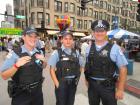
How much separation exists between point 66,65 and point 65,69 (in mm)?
73

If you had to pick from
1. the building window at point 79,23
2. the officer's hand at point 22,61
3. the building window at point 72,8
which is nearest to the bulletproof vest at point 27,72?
the officer's hand at point 22,61

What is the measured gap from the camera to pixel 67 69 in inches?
174

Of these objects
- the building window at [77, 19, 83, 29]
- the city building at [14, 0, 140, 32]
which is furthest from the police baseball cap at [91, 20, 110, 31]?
Answer: the building window at [77, 19, 83, 29]

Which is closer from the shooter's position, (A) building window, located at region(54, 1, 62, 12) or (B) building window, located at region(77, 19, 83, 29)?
(A) building window, located at region(54, 1, 62, 12)

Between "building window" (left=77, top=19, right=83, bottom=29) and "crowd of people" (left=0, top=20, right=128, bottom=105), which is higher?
"building window" (left=77, top=19, right=83, bottom=29)

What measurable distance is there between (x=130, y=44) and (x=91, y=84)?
26.0 metres

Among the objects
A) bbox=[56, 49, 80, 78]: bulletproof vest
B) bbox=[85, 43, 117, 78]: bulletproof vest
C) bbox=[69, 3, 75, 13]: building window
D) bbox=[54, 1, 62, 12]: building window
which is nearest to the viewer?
bbox=[85, 43, 117, 78]: bulletproof vest

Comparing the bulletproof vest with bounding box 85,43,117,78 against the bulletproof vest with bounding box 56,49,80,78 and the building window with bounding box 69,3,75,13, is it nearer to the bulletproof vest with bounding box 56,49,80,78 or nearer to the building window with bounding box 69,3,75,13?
the bulletproof vest with bounding box 56,49,80,78

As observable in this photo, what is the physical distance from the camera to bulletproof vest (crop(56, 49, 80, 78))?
4.42m

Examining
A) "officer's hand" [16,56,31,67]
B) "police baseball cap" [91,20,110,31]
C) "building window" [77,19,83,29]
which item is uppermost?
"building window" [77,19,83,29]

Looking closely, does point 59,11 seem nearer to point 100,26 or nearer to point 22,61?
point 100,26

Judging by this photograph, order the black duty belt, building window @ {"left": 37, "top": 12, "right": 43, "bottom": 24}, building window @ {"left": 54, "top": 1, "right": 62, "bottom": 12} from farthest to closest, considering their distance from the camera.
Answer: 1. building window @ {"left": 54, "top": 1, "right": 62, "bottom": 12}
2. building window @ {"left": 37, "top": 12, "right": 43, "bottom": 24}
3. the black duty belt

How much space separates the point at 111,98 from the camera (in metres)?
4.07

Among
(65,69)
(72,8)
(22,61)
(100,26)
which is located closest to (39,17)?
(72,8)
